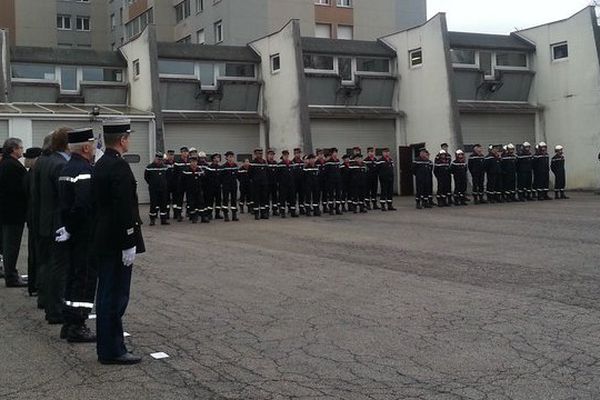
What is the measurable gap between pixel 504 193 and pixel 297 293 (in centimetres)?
1828

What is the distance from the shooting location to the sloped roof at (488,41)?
31344mm

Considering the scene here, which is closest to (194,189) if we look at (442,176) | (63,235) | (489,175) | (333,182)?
(333,182)

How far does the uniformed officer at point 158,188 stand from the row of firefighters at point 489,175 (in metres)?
8.90

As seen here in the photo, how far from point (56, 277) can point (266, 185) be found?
530 inches

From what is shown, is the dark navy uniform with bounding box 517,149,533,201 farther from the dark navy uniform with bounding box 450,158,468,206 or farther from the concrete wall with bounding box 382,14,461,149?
the concrete wall with bounding box 382,14,461,149

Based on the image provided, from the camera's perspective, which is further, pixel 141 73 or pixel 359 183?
pixel 141 73

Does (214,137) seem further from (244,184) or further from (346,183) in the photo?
(346,183)

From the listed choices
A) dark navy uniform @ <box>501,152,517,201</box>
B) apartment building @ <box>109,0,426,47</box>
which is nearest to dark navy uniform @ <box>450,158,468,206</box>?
dark navy uniform @ <box>501,152,517,201</box>

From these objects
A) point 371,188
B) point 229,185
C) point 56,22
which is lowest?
point 371,188

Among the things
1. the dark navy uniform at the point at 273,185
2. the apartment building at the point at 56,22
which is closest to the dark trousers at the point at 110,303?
the dark navy uniform at the point at 273,185

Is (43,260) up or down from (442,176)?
down

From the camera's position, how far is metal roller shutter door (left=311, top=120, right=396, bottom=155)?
31047 mm

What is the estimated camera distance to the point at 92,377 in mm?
5629

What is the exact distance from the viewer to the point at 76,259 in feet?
22.2
